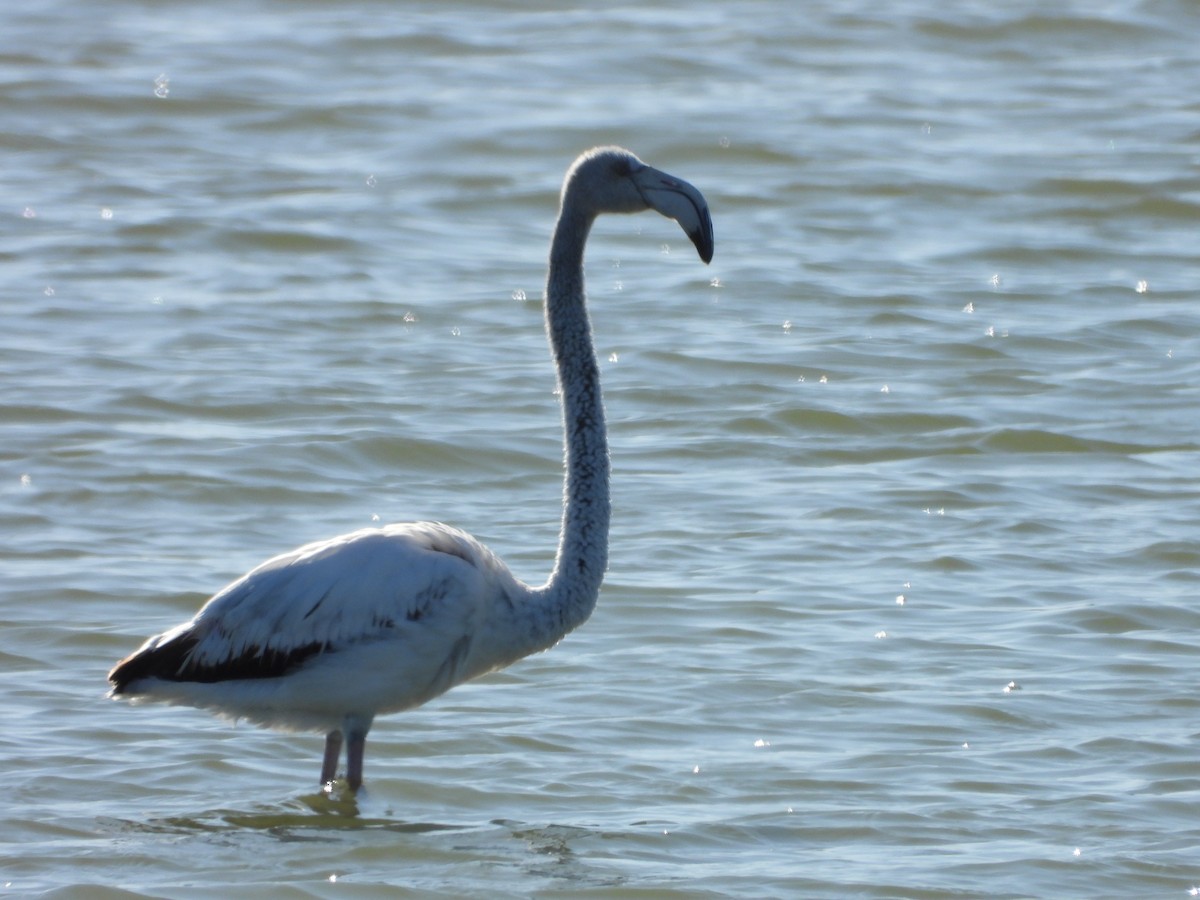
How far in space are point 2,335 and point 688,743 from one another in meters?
7.90

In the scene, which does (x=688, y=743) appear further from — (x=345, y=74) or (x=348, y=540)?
(x=345, y=74)

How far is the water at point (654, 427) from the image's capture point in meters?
7.11

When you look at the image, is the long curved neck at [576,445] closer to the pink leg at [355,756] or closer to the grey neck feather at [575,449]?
the grey neck feather at [575,449]

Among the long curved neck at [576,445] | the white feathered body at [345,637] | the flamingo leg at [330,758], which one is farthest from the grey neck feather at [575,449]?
the flamingo leg at [330,758]

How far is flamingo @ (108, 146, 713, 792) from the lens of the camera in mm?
6934

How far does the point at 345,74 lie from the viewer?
22516 millimetres

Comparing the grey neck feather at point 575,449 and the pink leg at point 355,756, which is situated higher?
the grey neck feather at point 575,449

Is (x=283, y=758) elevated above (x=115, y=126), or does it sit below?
below

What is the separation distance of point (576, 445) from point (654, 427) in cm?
524

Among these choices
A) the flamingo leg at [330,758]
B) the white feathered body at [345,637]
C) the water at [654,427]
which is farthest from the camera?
the flamingo leg at [330,758]

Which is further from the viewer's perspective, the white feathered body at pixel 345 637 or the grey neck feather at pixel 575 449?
the grey neck feather at pixel 575 449

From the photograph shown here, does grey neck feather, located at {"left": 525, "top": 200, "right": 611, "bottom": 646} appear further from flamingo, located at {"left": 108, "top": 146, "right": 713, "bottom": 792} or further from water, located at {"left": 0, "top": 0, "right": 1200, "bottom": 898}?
water, located at {"left": 0, "top": 0, "right": 1200, "bottom": 898}

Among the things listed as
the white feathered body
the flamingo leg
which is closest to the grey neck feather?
the white feathered body

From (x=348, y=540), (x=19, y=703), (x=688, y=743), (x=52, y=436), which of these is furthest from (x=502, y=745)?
(x=52, y=436)
